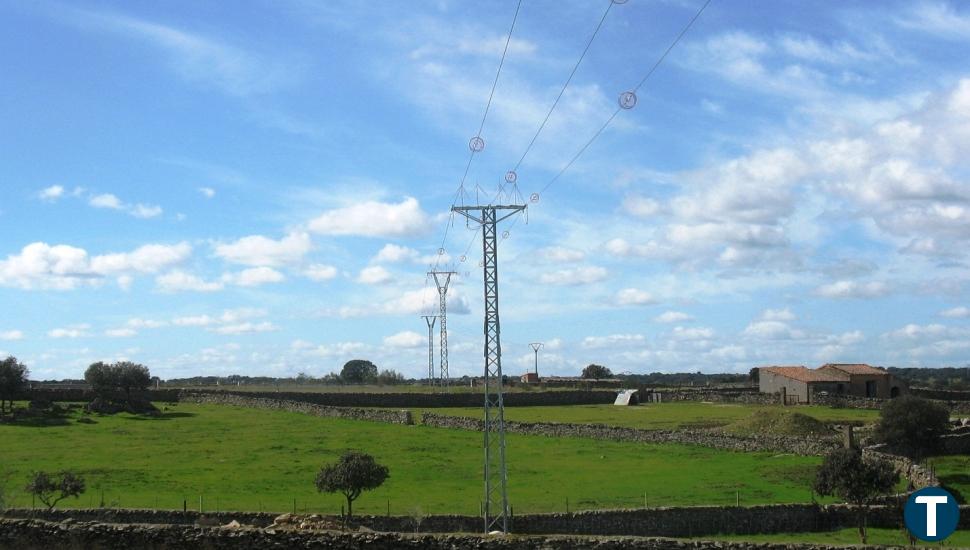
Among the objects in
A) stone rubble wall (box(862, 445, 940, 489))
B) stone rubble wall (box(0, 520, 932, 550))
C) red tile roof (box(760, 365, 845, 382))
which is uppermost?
red tile roof (box(760, 365, 845, 382))

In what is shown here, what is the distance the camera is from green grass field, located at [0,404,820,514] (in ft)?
153

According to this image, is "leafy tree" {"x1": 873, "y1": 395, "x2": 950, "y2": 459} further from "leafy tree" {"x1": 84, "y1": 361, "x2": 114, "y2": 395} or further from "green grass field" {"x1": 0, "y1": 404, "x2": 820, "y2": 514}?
"leafy tree" {"x1": 84, "y1": 361, "x2": 114, "y2": 395}

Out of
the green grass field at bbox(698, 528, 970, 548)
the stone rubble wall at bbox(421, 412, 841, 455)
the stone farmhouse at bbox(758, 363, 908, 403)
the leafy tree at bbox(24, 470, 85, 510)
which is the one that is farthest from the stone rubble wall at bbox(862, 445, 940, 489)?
the stone farmhouse at bbox(758, 363, 908, 403)

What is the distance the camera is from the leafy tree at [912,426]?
62344 millimetres

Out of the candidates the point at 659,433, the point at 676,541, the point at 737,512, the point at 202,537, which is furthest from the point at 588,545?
the point at 659,433

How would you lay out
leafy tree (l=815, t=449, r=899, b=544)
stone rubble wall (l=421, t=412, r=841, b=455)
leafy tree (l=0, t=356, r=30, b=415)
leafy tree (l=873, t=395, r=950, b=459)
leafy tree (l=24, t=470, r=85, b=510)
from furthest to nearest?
leafy tree (l=0, t=356, r=30, b=415)
stone rubble wall (l=421, t=412, r=841, b=455)
leafy tree (l=873, t=395, r=950, b=459)
leafy tree (l=24, t=470, r=85, b=510)
leafy tree (l=815, t=449, r=899, b=544)

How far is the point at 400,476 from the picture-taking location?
5553 centimetres

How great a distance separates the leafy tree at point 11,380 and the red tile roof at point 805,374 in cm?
7811

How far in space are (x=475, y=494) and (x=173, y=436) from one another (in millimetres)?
30608

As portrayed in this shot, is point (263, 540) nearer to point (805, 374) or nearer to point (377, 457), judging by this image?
point (377, 457)

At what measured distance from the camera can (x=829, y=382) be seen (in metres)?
114

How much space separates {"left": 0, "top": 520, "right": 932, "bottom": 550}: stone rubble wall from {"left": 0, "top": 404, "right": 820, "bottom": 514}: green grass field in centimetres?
1508

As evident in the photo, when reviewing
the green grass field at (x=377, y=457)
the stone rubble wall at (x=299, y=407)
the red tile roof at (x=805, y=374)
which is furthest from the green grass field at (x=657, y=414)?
the green grass field at (x=377, y=457)

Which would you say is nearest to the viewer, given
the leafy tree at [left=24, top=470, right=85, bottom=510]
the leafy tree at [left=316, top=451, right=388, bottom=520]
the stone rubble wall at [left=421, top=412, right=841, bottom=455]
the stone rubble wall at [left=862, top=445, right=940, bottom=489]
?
the leafy tree at [left=24, top=470, right=85, bottom=510]
